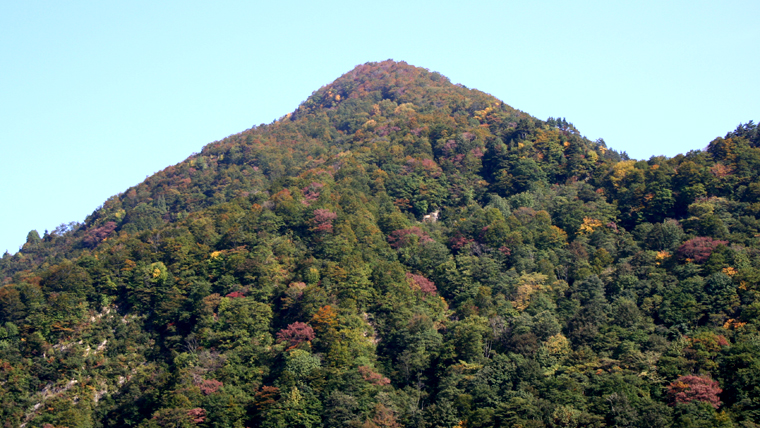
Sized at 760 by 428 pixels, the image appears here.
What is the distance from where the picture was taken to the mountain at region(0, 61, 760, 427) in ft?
153

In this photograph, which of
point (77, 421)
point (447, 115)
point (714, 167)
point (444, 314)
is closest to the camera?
point (77, 421)

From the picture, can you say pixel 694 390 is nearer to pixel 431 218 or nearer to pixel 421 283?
pixel 421 283

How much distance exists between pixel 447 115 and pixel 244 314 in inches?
1995

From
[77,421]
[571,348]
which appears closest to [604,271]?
[571,348]

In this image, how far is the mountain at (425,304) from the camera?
46562 millimetres

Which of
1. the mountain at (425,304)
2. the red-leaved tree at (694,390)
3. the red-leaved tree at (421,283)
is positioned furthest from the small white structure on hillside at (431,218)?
the red-leaved tree at (694,390)

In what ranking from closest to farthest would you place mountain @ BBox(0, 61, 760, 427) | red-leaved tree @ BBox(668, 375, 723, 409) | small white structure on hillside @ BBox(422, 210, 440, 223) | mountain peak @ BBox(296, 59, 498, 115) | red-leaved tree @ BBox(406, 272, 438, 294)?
red-leaved tree @ BBox(668, 375, 723, 409) < mountain @ BBox(0, 61, 760, 427) < red-leaved tree @ BBox(406, 272, 438, 294) < small white structure on hillside @ BBox(422, 210, 440, 223) < mountain peak @ BBox(296, 59, 498, 115)

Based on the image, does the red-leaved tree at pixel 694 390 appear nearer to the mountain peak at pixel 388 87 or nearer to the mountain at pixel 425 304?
the mountain at pixel 425 304

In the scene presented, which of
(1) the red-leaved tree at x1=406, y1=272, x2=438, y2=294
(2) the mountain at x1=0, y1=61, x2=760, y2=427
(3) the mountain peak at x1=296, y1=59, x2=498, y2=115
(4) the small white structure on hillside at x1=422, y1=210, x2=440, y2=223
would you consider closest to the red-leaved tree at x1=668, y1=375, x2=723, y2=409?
(2) the mountain at x1=0, y1=61, x2=760, y2=427

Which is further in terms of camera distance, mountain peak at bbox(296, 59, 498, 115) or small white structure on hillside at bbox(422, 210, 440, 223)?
mountain peak at bbox(296, 59, 498, 115)

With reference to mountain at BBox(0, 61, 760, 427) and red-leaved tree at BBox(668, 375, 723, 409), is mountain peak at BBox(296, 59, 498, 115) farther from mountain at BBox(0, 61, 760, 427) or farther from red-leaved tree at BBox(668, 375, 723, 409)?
red-leaved tree at BBox(668, 375, 723, 409)

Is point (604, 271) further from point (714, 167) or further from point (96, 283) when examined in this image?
point (96, 283)

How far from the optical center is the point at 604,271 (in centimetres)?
5991

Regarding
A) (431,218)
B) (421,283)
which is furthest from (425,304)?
(431,218)
